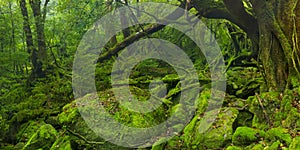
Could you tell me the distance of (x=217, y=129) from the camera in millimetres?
5980

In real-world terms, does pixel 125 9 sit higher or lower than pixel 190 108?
higher

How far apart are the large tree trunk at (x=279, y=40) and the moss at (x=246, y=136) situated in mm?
1232

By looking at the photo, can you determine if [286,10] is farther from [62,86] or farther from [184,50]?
[184,50]

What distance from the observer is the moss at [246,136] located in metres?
4.72

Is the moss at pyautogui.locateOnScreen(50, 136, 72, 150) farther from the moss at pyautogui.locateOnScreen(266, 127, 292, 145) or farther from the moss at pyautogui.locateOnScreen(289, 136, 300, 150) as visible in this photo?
the moss at pyautogui.locateOnScreen(289, 136, 300, 150)

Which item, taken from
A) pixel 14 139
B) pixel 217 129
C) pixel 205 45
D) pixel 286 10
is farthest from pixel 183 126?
pixel 205 45

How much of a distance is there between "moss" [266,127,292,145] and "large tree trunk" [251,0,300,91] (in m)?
1.15

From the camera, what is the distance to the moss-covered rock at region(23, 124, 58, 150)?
6910mm

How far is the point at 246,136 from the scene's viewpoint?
479 cm

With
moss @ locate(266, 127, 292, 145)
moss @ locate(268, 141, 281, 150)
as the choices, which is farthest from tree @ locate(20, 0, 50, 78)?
moss @ locate(268, 141, 281, 150)

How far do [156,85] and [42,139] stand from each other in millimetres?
4338

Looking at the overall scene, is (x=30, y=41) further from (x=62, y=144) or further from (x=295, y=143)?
(x=295, y=143)

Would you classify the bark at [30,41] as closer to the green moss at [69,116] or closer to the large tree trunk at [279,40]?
the green moss at [69,116]

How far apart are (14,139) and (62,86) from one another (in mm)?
2655
